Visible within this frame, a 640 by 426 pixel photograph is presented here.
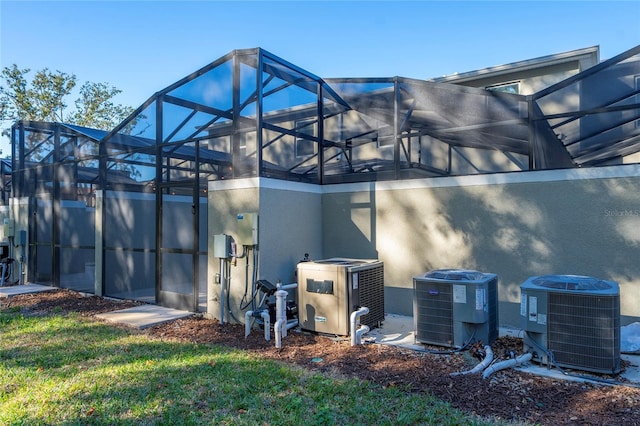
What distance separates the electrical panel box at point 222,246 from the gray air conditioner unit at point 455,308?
270 centimetres

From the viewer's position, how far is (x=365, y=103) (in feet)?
21.5

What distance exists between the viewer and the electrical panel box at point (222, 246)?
553 centimetres

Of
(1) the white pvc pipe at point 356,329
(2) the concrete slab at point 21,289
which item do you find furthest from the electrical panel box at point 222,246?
(2) the concrete slab at point 21,289

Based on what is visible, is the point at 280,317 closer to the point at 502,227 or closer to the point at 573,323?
the point at 573,323

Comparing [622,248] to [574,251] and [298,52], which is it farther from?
[298,52]

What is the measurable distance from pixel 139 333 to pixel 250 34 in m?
6.31

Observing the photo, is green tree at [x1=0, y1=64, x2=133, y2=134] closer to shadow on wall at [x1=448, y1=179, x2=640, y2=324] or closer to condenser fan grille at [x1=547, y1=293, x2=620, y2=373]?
shadow on wall at [x1=448, y1=179, x2=640, y2=324]

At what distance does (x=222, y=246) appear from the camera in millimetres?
5559

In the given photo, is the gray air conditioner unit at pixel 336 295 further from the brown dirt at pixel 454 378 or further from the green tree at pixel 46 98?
the green tree at pixel 46 98

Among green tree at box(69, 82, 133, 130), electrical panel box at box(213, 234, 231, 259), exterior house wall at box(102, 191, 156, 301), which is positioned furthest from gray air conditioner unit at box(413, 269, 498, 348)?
green tree at box(69, 82, 133, 130)

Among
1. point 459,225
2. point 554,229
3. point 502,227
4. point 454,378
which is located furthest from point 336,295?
point 554,229

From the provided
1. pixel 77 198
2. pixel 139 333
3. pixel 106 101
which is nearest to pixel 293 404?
pixel 139 333

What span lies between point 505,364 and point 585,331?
2.46 ft

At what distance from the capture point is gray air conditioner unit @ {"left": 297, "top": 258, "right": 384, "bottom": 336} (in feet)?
15.4
